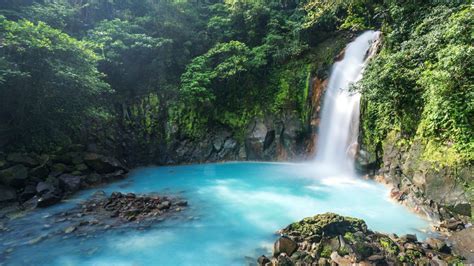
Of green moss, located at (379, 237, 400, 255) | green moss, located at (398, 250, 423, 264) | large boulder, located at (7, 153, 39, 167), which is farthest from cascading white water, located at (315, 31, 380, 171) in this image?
large boulder, located at (7, 153, 39, 167)

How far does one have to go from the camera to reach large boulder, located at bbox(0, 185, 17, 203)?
9.06m

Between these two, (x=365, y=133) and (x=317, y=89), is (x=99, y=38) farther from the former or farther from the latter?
(x=365, y=133)

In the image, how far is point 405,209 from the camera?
8.16m

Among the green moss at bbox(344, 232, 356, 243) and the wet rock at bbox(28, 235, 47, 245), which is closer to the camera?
the green moss at bbox(344, 232, 356, 243)

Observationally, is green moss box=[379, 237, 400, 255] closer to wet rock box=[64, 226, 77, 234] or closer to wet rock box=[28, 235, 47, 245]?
wet rock box=[64, 226, 77, 234]

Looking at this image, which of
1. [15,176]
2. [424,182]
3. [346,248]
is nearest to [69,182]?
[15,176]

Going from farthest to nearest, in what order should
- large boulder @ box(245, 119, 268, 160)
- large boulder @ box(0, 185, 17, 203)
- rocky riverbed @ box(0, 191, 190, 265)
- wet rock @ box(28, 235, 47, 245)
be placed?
large boulder @ box(245, 119, 268, 160) < large boulder @ box(0, 185, 17, 203) < rocky riverbed @ box(0, 191, 190, 265) < wet rock @ box(28, 235, 47, 245)

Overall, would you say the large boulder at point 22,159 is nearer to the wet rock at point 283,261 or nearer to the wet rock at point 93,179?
the wet rock at point 93,179

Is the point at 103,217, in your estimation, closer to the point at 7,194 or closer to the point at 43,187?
the point at 43,187

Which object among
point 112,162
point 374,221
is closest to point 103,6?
point 112,162

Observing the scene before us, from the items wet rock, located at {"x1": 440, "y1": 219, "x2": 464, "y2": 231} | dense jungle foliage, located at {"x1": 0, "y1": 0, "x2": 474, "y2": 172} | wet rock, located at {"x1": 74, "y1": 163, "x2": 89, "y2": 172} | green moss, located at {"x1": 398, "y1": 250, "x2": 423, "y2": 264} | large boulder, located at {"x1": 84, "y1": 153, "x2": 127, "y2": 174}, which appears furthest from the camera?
large boulder, located at {"x1": 84, "y1": 153, "x2": 127, "y2": 174}

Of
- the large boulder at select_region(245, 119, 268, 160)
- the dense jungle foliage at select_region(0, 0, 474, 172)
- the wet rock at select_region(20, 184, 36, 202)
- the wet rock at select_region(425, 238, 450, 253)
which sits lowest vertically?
the wet rock at select_region(20, 184, 36, 202)

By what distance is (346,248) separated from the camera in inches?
209

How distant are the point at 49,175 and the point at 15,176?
3.92ft
